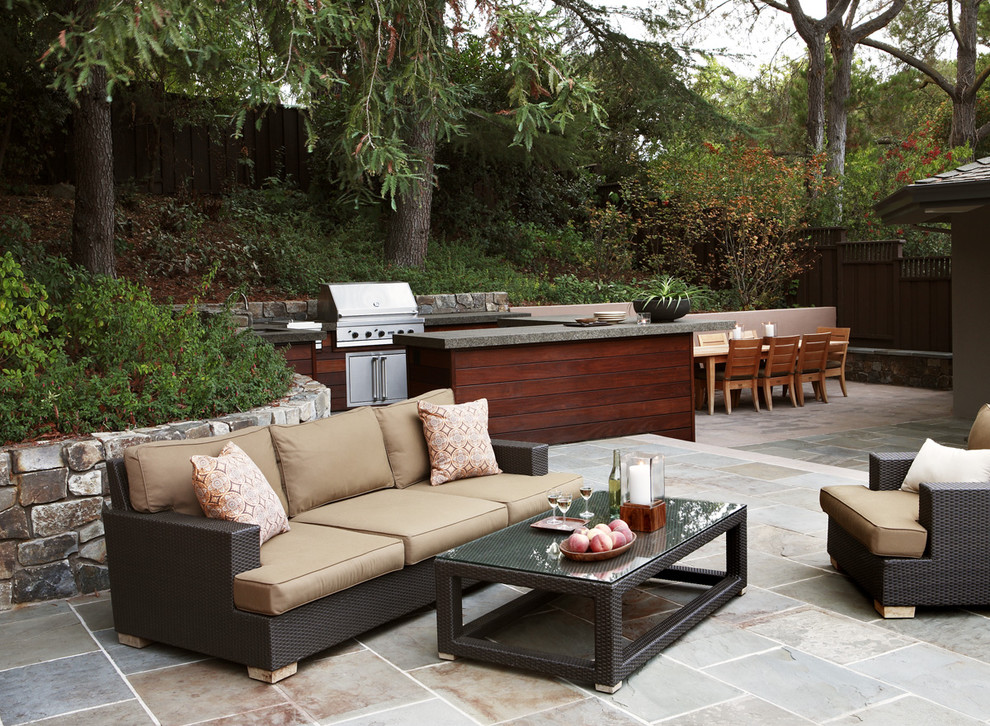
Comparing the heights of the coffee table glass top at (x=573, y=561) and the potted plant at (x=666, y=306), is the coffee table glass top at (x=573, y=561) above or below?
below

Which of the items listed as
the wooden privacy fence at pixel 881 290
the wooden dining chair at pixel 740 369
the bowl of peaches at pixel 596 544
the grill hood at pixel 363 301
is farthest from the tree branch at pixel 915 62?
the bowl of peaches at pixel 596 544

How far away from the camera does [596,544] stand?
11.1ft

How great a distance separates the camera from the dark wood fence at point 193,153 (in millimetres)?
11750

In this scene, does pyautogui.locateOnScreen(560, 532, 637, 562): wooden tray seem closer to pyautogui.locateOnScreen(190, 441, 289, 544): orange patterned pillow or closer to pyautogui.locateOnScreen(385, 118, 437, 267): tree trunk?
pyautogui.locateOnScreen(190, 441, 289, 544): orange patterned pillow

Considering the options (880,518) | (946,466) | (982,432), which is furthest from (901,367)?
(880,518)

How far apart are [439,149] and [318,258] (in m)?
3.30

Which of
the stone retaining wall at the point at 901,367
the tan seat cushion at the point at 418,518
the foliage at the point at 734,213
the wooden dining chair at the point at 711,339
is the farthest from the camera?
the foliage at the point at 734,213

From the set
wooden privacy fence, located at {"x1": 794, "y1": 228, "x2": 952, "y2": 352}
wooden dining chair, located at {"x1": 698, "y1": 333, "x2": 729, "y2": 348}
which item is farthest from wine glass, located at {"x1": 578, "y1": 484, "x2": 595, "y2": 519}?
wooden privacy fence, located at {"x1": 794, "y1": 228, "x2": 952, "y2": 352}

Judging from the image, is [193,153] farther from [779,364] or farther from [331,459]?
[331,459]

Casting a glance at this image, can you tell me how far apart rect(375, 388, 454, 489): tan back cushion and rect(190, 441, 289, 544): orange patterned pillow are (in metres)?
0.94

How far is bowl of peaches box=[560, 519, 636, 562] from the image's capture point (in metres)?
3.37

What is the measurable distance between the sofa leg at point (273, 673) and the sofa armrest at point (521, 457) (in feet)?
5.99

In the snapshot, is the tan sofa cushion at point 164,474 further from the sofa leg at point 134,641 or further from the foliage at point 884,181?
the foliage at point 884,181

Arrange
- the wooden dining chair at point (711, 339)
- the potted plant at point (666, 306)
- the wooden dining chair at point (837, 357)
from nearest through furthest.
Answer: the potted plant at point (666, 306) → the wooden dining chair at point (711, 339) → the wooden dining chair at point (837, 357)
